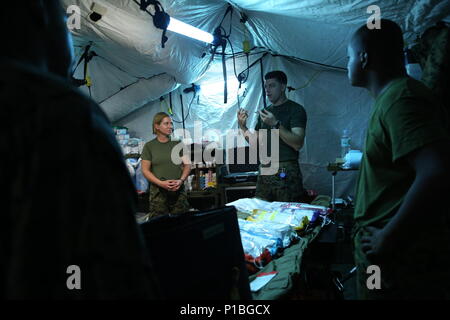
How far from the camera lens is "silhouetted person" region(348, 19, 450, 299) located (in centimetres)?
96

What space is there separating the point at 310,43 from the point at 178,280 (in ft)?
11.8

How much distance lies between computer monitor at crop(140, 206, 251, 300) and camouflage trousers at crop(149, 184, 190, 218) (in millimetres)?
2624

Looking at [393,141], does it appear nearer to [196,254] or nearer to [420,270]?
[420,270]

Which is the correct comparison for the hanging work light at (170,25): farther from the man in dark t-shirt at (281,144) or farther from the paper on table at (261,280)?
the paper on table at (261,280)

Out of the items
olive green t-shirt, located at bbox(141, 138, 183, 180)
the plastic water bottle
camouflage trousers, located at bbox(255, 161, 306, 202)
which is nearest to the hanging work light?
olive green t-shirt, located at bbox(141, 138, 183, 180)

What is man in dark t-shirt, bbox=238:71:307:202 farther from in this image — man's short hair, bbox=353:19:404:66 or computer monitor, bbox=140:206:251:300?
computer monitor, bbox=140:206:251:300

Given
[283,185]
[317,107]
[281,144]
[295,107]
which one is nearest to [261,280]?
[283,185]

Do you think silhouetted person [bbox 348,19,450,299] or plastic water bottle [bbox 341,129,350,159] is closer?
silhouetted person [bbox 348,19,450,299]

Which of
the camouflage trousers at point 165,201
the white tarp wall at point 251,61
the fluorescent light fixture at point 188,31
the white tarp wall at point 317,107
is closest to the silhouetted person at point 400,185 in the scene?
the white tarp wall at point 251,61

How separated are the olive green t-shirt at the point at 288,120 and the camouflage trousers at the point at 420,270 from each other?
2.10 metres

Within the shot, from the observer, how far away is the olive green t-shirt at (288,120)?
3.14 meters
